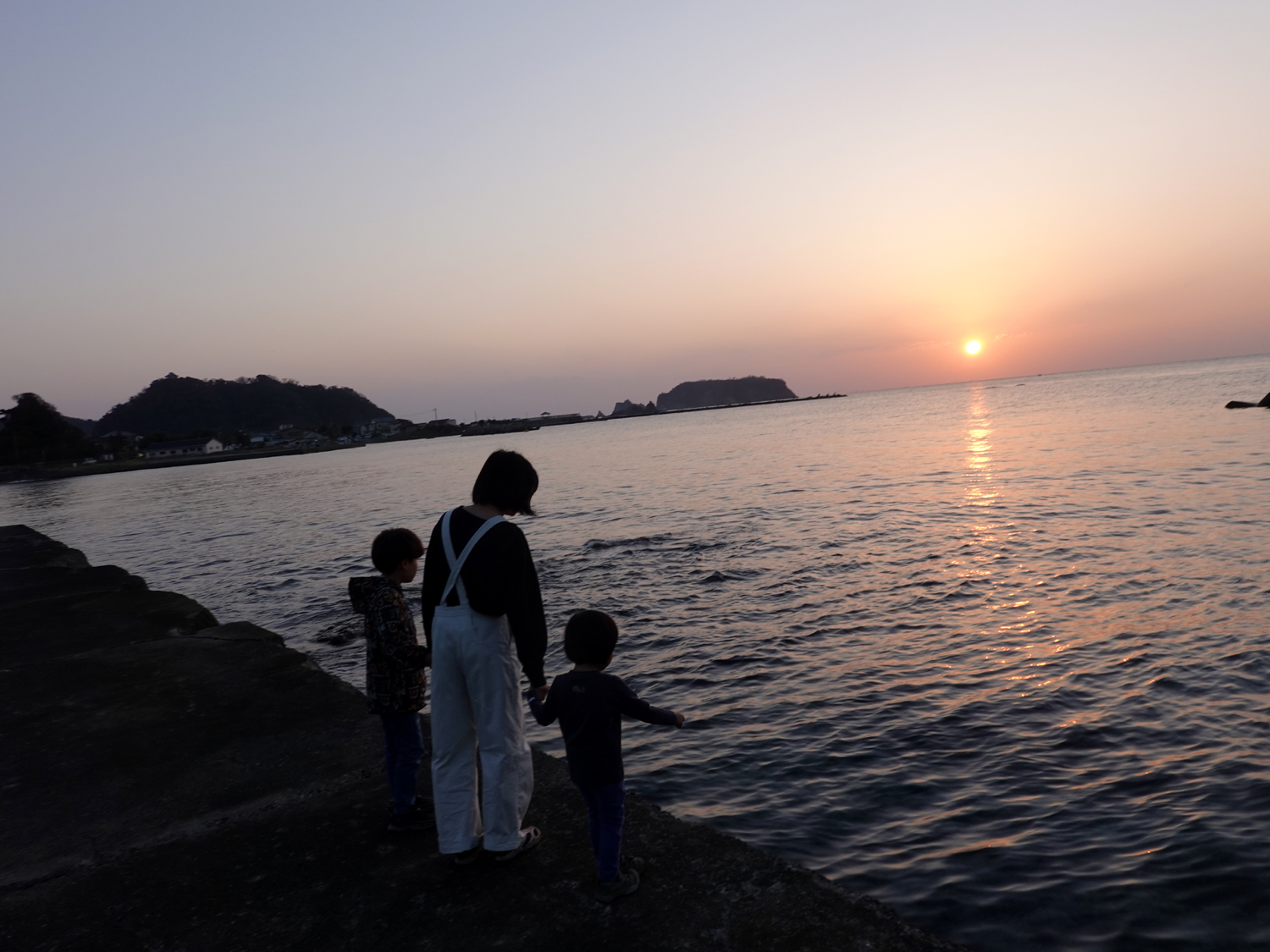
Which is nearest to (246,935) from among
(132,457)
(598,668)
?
(598,668)

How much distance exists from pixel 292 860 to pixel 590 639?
78.0 inches

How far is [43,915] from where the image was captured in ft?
11.6

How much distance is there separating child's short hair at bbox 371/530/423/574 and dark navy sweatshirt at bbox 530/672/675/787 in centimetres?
127

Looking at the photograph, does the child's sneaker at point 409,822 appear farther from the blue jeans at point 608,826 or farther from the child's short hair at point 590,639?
the child's short hair at point 590,639

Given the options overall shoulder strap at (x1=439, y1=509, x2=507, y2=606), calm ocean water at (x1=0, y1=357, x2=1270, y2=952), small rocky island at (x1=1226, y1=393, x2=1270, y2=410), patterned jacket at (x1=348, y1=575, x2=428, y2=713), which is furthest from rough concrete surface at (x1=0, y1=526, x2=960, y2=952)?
small rocky island at (x1=1226, y1=393, x2=1270, y2=410)

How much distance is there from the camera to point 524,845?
3.78 meters

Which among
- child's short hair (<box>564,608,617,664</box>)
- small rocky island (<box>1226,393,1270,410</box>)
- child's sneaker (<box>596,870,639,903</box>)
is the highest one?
child's short hair (<box>564,608,617,664</box>)

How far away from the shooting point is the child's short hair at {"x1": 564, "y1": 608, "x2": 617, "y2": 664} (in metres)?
3.41

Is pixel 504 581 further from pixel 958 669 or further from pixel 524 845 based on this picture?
pixel 958 669

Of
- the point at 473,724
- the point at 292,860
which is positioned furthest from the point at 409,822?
the point at 473,724

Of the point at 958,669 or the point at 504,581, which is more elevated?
the point at 504,581

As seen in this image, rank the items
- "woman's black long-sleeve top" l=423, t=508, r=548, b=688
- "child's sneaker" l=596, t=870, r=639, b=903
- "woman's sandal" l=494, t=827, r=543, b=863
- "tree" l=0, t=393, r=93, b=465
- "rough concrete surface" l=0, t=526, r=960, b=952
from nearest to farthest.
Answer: "rough concrete surface" l=0, t=526, r=960, b=952 → "child's sneaker" l=596, t=870, r=639, b=903 → "woman's black long-sleeve top" l=423, t=508, r=548, b=688 → "woman's sandal" l=494, t=827, r=543, b=863 → "tree" l=0, t=393, r=93, b=465

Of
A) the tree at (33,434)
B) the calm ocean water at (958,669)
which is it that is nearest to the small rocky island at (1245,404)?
the calm ocean water at (958,669)

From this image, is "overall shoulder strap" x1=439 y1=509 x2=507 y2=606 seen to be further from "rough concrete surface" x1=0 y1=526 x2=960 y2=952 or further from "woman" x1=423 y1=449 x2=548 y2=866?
"rough concrete surface" x1=0 y1=526 x2=960 y2=952
